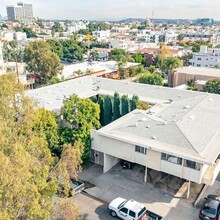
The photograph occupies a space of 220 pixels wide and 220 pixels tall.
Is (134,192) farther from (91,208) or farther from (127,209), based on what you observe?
A: (91,208)

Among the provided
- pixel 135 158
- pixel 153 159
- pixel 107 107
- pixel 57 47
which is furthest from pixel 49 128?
pixel 57 47

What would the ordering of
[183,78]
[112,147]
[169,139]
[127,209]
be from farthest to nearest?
[183,78] < [112,147] < [169,139] < [127,209]

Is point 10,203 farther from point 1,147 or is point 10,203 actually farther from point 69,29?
point 69,29

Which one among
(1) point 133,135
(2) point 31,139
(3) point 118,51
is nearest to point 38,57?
(3) point 118,51

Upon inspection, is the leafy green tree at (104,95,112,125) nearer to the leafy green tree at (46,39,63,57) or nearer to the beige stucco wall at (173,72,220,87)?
the beige stucco wall at (173,72,220,87)

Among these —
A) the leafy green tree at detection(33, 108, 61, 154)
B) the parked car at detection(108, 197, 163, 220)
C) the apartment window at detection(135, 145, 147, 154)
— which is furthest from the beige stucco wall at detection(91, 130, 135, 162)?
the parked car at detection(108, 197, 163, 220)
